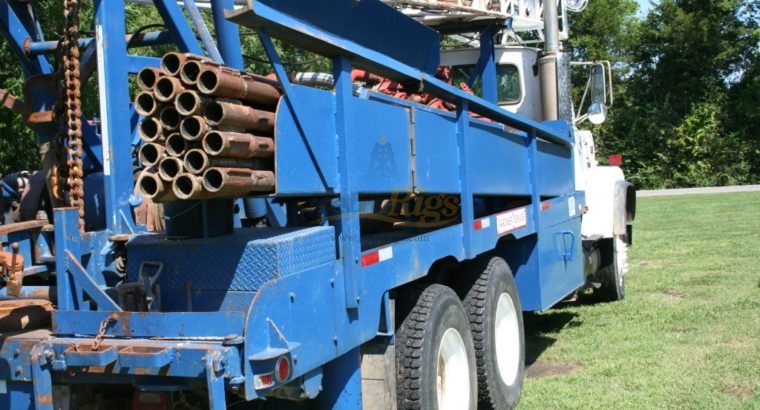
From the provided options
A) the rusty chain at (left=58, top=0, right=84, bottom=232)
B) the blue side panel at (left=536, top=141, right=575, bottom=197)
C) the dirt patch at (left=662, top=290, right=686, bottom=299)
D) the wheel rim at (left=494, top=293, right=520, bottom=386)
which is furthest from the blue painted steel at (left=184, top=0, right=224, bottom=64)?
the dirt patch at (left=662, top=290, right=686, bottom=299)

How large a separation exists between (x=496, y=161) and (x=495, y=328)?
1122 millimetres

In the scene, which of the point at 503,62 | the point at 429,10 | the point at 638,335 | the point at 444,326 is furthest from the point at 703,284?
the point at 444,326

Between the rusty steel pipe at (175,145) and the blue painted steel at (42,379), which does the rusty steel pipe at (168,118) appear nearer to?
the rusty steel pipe at (175,145)

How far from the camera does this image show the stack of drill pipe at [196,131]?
3.19 m

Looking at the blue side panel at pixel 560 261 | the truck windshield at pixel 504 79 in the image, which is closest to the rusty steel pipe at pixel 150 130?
the blue side panel at pixel 560 261

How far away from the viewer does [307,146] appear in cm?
362

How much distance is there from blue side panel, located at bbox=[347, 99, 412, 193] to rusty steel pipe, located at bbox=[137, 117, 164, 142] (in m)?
0.89

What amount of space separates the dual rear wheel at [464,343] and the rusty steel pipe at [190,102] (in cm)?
184

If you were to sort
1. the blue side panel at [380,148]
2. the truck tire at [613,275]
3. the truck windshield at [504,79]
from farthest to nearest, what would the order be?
the truck tire at [613,275]
the truck windshield at [504,79]
the blue side panel at [380,148]

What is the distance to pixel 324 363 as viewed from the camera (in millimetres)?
3730

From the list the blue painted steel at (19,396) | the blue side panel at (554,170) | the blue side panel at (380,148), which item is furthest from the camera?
the blue side panel at (554,170)

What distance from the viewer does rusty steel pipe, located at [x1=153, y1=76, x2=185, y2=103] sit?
3.22m

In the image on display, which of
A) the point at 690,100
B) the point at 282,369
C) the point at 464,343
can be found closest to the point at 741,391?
the point at 464,343

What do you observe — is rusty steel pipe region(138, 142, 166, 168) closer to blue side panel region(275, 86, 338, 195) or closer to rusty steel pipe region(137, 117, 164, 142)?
rusty steel pipe region(137, 117, 164, 142)
